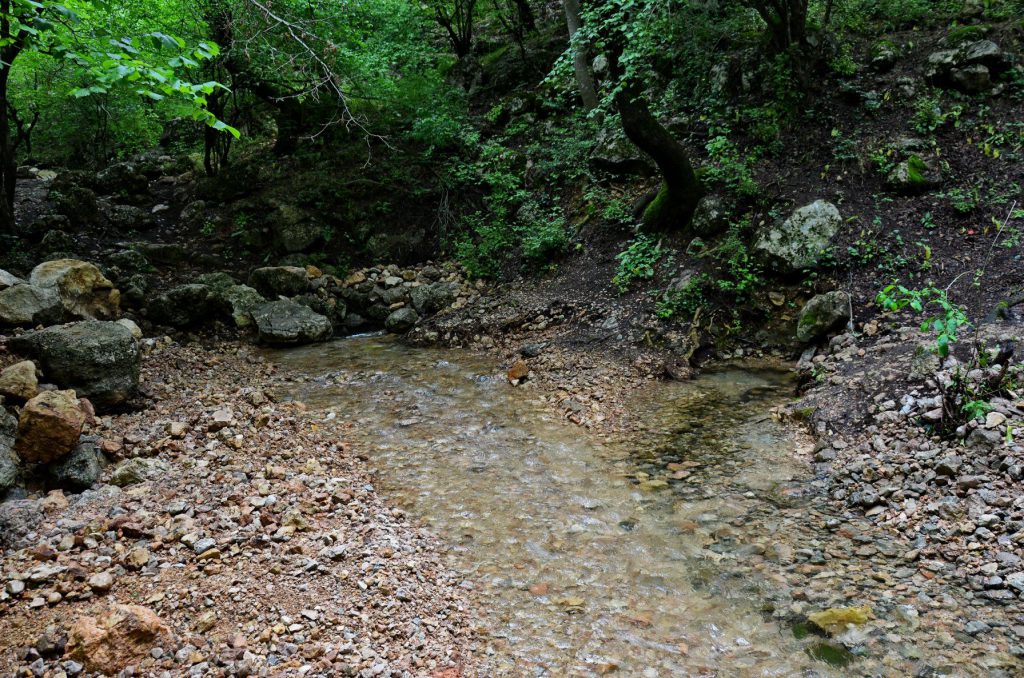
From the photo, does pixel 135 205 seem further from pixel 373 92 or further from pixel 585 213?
pixel 585 213

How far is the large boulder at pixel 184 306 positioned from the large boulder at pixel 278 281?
3.61ft

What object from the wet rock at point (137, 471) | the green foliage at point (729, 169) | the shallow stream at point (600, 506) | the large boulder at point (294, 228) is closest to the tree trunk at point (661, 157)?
the green foliage at point (729, 169)

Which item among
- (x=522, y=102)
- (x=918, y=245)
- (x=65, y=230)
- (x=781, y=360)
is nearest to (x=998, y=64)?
(x=918, y=245)

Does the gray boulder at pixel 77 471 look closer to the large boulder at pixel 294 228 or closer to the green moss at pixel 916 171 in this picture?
the large boulder at pixel 294 228

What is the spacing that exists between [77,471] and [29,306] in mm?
3917

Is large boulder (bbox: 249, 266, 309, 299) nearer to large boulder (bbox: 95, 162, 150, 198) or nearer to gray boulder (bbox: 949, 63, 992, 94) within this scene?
large boulder (bbox: 95, 162, 150, 198)

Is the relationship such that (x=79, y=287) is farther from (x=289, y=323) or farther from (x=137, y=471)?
(x=137, y=471)

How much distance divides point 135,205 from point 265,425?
10.1 m

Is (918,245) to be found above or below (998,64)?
below

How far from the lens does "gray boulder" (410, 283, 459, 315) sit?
10.5 m

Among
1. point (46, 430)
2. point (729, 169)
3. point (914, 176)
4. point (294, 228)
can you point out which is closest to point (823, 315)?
point (914, 176)

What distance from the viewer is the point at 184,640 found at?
298 centimetres

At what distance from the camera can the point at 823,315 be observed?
7098mm

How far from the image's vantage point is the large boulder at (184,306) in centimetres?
927
